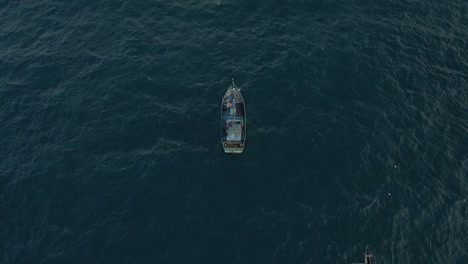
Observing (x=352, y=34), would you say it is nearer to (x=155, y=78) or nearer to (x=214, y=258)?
(x=155, y=78)

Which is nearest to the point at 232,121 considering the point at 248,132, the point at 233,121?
the point at 233,121

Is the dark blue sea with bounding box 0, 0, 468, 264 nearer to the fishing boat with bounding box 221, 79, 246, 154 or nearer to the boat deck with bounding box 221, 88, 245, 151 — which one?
the fishing boat with bounding box 221, 79, 246, 154

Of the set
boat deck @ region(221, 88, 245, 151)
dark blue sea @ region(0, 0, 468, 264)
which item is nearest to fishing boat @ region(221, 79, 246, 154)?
boat deck @ region(221, 88, 245, 151)

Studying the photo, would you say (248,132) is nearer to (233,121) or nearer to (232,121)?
(233,121)

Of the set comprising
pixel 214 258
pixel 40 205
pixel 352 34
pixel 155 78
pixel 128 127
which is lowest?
pixel 214 258

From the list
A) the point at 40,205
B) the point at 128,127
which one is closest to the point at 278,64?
the point at 128,127
